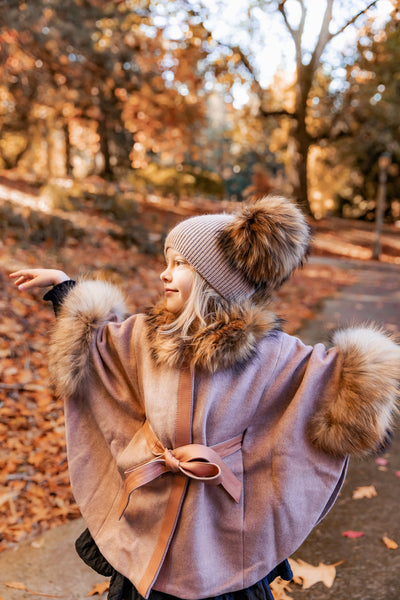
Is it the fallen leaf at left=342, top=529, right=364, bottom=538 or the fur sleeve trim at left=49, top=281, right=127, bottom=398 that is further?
the fallen leaf at left=342, top=529, right=364, bottom=538

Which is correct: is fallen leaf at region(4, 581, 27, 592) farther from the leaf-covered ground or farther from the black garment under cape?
the black garment under cape

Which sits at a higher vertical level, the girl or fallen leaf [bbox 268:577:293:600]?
the girl

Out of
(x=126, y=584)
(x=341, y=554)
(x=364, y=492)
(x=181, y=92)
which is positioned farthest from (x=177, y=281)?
(x=181, y=92)

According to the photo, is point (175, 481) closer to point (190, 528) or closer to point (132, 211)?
point (190, 528)

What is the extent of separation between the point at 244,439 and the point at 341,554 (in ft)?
4.59

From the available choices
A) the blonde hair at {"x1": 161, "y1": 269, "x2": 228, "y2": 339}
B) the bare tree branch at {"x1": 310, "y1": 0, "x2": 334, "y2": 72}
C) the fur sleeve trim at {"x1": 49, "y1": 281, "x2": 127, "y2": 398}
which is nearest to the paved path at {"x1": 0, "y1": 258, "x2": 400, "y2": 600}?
the blonde hair at {"x1": 161, "y1": 269, "x2": 228, "y2": 339}

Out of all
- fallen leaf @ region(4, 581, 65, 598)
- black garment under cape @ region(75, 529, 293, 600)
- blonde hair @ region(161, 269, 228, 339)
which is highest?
blonde hair @ region(161, 269, 228, 339)

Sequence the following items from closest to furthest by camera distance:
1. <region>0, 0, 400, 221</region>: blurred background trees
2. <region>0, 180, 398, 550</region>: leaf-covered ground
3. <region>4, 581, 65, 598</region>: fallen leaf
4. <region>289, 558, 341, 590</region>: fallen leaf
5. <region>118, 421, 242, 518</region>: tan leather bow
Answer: <region>118, 421, 242, 518</region>: tan leather bow, <region>4, 581, 65, 598</region>: fallen leaf, <region>289, 558, 341, 590</region>: fallen leaf, <region>0, 180, 398, 550</region>: leaf-covered ground, <region>0, 0, 400, 221</region>: blurred background trees

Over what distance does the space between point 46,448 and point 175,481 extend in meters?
2.04

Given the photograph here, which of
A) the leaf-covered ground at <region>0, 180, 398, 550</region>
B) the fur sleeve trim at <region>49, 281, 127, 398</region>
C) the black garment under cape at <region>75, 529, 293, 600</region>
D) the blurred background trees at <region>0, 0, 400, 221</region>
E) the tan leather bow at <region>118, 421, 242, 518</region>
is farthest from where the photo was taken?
the blurred background trees at <region>0, 0, 400, 221</region>

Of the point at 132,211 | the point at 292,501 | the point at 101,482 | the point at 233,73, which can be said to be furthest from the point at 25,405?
Result: the point at 233,73

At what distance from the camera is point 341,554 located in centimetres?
277

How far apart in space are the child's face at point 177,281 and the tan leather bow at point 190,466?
50 cm

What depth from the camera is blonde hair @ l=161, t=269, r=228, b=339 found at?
1854 millimetres
